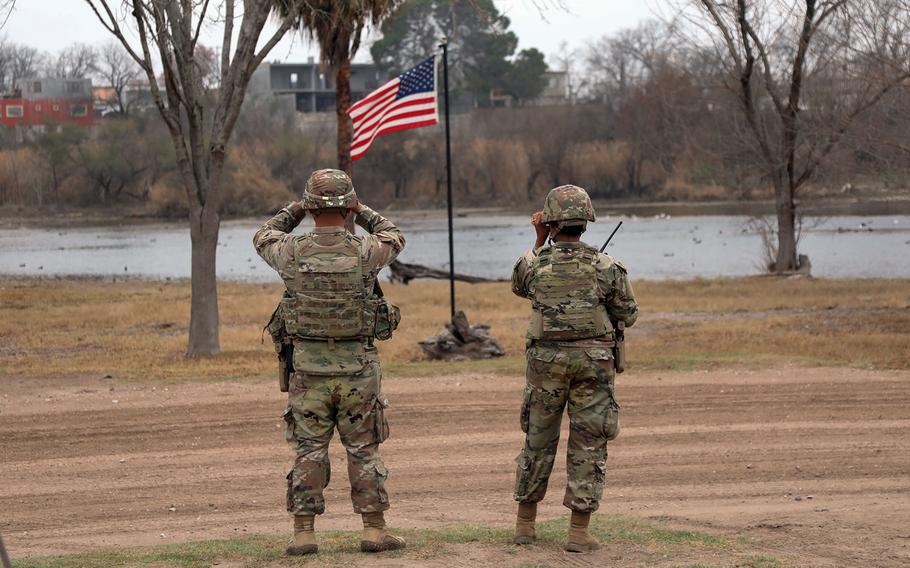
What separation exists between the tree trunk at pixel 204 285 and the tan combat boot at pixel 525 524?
416 inches

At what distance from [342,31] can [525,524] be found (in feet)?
62.0

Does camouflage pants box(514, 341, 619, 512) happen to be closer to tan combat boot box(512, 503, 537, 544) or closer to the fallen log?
tan combat boot box(512, 503, 537, 544)

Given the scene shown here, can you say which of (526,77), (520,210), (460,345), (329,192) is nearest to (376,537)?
(329,192)

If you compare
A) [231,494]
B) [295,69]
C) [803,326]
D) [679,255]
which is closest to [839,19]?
[803,326]

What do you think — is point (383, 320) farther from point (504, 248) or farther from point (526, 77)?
point (526, 77)

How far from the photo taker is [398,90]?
697 inches

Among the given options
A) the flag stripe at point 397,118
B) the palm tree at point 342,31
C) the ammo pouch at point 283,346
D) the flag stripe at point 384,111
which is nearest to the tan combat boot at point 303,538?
the ammo pouch at point 283,346

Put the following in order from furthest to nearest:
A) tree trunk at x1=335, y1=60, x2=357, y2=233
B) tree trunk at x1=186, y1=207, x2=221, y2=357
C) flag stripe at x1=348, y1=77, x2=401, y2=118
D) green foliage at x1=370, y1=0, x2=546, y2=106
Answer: green foliage at x1=370, y1=0, x2=546, y2=106, tree trunk at x1=335, y1=60, x2=357, y2=233, flag stripe at x1=348, y1=77, x2=401, y2=118, tree trunk at x1=186, y1=207, x2=221, y2=357

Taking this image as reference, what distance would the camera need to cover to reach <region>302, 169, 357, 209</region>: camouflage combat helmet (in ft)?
21.7

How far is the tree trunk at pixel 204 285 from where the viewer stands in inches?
666

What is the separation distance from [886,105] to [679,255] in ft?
76.7

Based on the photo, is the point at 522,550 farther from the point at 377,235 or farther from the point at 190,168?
the point at 190,168

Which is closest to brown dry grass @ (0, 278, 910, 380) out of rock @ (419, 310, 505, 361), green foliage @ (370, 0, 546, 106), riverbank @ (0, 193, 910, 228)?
rock @ (419, 310, 505, 361)

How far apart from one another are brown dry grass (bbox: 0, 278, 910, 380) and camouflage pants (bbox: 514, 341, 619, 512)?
786 centimetres
